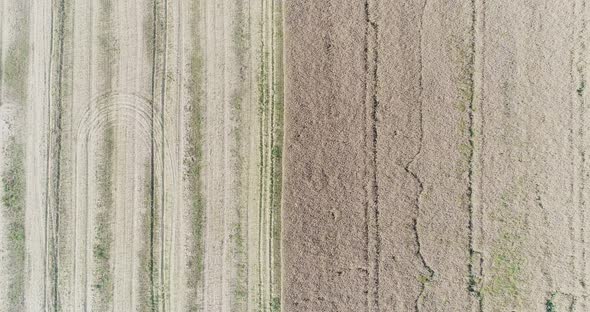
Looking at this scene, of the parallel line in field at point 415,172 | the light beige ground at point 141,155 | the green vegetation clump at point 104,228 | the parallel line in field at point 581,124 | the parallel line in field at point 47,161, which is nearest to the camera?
the parallel line in field at point 581,124

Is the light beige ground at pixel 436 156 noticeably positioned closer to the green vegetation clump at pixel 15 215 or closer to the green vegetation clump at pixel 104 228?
the green vegetation clump at pixel 104 228

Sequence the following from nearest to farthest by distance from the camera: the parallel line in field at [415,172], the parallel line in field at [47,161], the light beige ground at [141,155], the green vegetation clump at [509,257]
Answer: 1. the green vegetation clump at [509,257]
2. the parallel line in field at [415,172]
3. the light beige ground at [141,155]
4. the parallel line in field at [47,161]

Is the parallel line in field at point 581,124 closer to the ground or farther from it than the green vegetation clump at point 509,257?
farther from it

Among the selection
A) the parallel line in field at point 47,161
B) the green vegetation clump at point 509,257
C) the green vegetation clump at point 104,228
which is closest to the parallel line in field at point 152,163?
the green vegetation clump at point 104,228

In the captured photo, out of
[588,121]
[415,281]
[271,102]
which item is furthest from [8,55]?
[588,121]

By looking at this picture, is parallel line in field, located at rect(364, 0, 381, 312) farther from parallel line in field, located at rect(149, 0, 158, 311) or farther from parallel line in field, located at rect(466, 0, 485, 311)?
parallel line in field, located at rect(149, 0, 158, 311)

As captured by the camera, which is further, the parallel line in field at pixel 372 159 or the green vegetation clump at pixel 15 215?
the green vegetation clump at pixel 15 215

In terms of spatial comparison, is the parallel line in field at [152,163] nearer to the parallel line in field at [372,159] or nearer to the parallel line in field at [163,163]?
the parallel line in field at [163,163]
